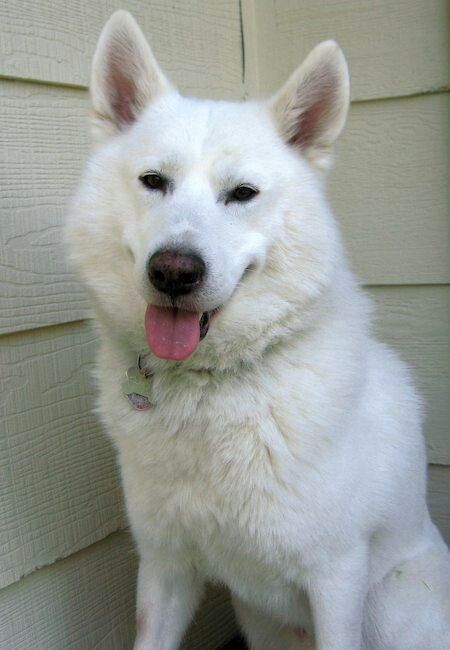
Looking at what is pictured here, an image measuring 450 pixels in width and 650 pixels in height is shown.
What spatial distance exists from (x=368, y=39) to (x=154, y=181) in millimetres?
1402

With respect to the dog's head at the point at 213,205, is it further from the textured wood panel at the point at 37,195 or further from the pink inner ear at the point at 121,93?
the textured wood panel at the point at 37,195

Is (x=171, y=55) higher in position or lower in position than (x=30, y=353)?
higher

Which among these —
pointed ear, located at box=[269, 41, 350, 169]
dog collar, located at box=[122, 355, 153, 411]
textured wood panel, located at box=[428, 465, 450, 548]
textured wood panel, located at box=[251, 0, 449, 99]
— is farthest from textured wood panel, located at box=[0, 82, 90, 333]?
textured wood panel, located at box=[428, 465, 450, 548]

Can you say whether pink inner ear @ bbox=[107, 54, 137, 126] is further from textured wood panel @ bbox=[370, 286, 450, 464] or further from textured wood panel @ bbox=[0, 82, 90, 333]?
textured wood panel @ bbox=[370, 286, 450, 464]

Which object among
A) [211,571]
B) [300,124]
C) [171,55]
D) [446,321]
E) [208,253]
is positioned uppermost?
[171,55]

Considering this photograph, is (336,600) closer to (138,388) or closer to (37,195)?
A: (138,388)

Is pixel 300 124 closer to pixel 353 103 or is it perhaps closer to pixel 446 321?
pixel 353 103

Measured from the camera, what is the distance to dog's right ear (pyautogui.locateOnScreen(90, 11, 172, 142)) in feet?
6.45

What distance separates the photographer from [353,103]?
295 centimetres

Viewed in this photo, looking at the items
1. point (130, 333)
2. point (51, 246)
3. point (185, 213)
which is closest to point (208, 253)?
point (185, 213)

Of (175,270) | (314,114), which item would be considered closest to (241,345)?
(175,270)

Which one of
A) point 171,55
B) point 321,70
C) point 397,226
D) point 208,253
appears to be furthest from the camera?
point 397,226

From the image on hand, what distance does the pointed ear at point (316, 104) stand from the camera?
1918 mm

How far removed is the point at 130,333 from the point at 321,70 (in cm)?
80
